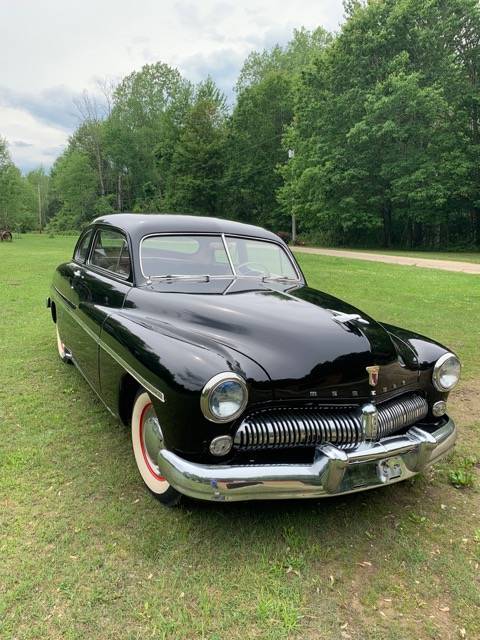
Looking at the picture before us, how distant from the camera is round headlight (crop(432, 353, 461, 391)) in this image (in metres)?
2.96

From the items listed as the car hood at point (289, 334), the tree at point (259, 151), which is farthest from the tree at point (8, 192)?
the car hood at point (289, 334)

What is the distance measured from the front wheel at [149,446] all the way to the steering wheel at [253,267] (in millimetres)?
1480

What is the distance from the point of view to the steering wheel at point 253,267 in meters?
3.93

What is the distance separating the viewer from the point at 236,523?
2.64 metres

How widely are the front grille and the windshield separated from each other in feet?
5.38

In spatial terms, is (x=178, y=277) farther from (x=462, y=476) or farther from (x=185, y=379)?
(x=462, y=476)

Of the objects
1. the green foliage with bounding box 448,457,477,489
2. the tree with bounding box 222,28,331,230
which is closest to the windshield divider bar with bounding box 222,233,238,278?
the green foliage with bounding box 448,457,477,489

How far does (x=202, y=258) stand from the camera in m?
3.91

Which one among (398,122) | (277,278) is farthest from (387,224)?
(277,278)

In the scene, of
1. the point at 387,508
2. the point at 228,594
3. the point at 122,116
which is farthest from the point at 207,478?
the point at 122,116

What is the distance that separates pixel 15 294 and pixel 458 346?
9.02 m

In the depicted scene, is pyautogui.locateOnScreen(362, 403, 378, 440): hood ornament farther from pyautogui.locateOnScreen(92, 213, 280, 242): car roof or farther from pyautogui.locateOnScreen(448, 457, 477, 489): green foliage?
pyautogui.locateOnScreen(92, 213, 280, 242): car roof

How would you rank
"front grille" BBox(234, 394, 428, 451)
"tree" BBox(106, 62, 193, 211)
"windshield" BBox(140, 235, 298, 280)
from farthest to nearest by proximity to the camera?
"tree" BBox(106, 62, 193, 211)
"windshield" BBox(140, 235, 298, 280)
"front grille" BBox(234, 394, 428, 451)

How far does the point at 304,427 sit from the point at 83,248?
149 inches
